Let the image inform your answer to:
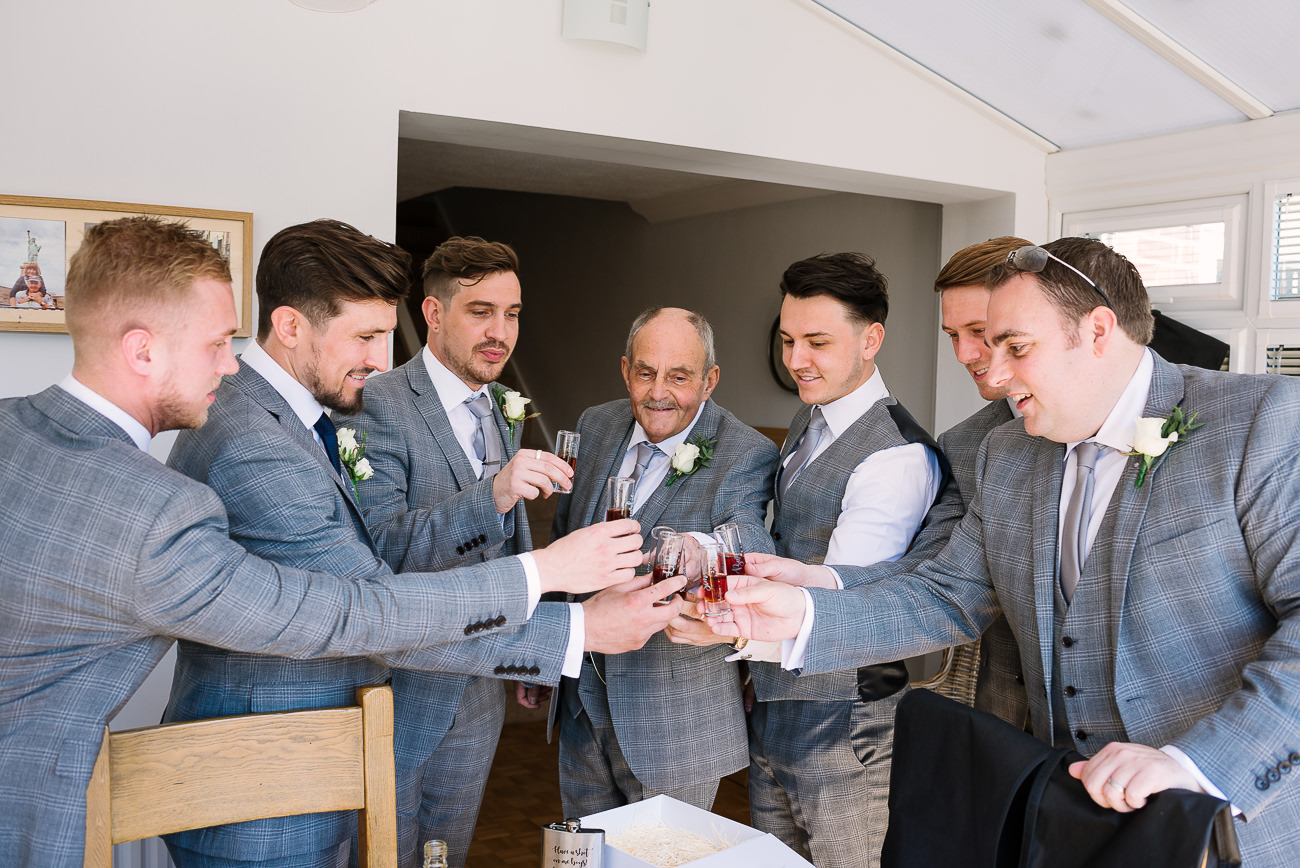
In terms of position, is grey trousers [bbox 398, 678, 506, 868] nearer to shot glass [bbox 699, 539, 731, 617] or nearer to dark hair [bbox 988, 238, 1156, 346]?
shot glass [bbox 699, 539, 731, 617]

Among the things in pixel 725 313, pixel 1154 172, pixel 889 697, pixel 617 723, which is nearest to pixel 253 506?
pixel 617 723

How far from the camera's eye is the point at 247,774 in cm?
162

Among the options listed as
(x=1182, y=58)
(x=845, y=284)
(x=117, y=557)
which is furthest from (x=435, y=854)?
(x=1182, y=58)

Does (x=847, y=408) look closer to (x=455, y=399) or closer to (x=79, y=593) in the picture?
(x=455, y=399)

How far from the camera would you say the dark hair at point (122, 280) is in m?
1.58

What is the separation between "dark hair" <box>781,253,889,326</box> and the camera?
2623mm

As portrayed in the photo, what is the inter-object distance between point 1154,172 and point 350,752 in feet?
13.8

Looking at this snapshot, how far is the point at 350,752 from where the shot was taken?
5.51 ft

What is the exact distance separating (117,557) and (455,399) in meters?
1.45

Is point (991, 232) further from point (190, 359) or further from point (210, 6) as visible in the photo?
point (190, 359)

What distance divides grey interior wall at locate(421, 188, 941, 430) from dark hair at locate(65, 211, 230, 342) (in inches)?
185

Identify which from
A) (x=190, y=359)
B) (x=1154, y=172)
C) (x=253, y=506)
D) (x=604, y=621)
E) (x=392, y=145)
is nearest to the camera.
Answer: (x=190, y=359)

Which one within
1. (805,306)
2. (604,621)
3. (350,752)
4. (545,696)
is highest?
(805,306)

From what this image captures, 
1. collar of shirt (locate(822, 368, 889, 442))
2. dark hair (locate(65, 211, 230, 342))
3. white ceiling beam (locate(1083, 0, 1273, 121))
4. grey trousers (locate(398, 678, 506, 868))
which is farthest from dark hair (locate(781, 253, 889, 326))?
white ceiling beam (locate(1083, 0, 1273, 121))
